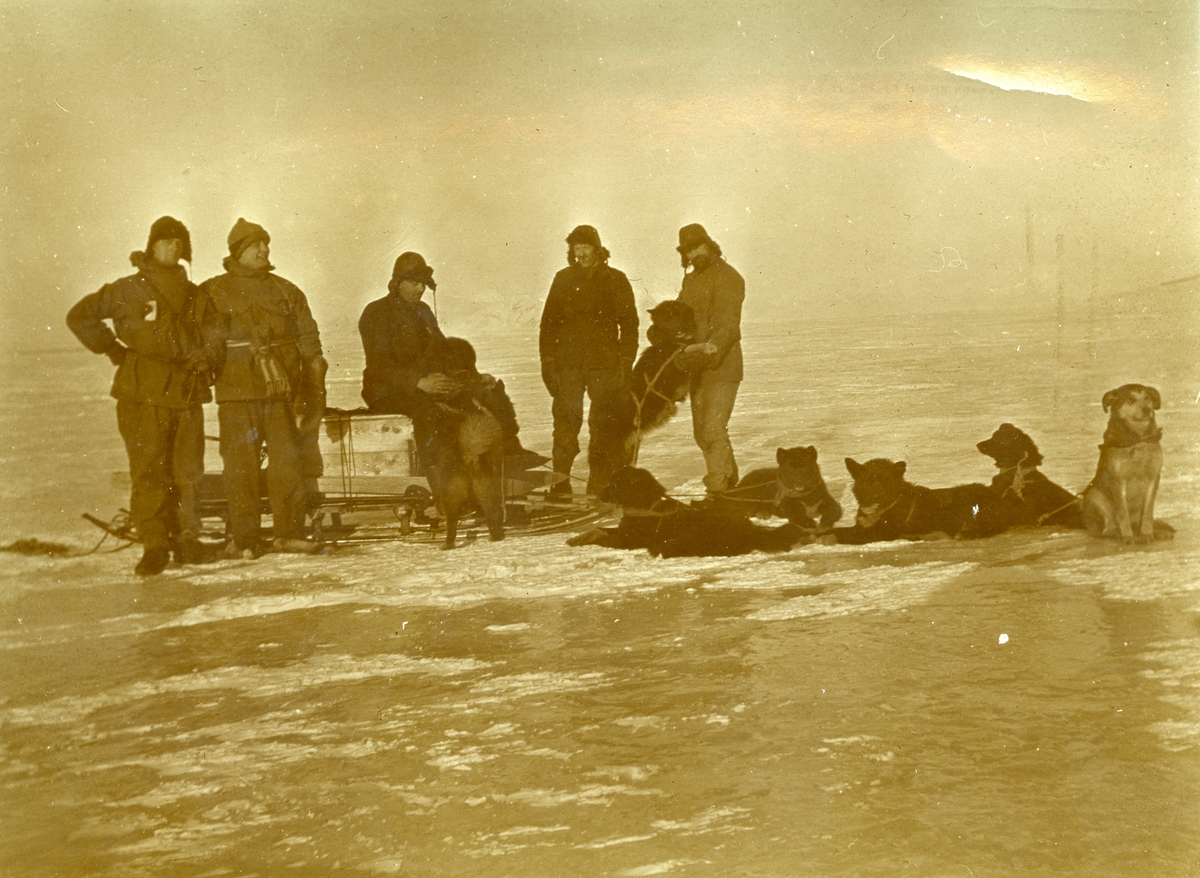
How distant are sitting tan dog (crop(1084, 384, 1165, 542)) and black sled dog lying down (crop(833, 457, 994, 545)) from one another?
32cm

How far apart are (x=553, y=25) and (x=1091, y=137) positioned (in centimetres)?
161

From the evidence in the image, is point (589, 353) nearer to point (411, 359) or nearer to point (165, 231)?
point (411, 359)

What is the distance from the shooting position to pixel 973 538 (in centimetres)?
335

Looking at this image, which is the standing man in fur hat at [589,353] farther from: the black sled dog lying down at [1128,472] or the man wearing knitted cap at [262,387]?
the black sled dog lying down at [1128,472]

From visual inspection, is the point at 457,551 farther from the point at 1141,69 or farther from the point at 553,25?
the point at 1141,69

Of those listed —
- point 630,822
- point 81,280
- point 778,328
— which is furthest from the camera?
point 778,328

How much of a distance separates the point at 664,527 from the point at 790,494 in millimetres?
386

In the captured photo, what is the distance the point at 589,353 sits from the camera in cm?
327

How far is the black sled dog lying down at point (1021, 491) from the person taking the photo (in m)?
3.31

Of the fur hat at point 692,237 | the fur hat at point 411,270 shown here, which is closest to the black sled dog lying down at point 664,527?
the fur hat at point 692,237

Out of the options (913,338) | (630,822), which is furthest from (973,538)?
(630,822)

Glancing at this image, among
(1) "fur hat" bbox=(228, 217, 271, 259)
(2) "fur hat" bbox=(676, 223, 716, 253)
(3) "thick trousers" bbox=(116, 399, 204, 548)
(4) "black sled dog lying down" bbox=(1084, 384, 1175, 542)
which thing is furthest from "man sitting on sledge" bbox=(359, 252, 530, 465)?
(4) "black sled dog lying down" bbox=(1084, 384, 1175, 542)

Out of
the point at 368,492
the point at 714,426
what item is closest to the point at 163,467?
the point at 368,492

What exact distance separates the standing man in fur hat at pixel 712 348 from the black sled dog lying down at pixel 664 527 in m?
0.11
